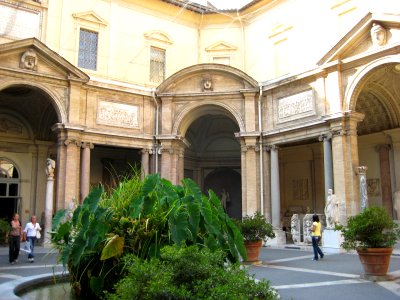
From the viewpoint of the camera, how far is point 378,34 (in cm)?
1738

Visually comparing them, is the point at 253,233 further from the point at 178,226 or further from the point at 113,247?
the point at 113,247

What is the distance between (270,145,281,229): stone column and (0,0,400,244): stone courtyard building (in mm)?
65

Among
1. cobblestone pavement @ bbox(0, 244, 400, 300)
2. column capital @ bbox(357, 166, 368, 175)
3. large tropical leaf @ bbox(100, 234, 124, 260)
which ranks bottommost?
cobblestone pavement @ bbox(0, 244, 400, 300)

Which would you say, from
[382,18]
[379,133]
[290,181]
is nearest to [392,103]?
[379,133]

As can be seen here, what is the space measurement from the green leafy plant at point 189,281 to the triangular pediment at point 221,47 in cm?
2311

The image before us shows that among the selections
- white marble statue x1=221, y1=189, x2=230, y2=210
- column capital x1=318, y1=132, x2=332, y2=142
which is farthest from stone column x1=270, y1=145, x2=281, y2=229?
white marble statue x1=221, y1=189, x2=230, y2=210

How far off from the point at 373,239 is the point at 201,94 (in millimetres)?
14557

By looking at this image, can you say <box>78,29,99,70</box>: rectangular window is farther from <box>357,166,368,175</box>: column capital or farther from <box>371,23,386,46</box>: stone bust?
<box>357,166,368,175</box>: column capital

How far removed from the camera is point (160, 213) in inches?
257

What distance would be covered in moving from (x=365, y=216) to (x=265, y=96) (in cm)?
1306

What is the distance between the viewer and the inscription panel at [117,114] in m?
21.8

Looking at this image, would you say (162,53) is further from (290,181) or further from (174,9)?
(290,181)

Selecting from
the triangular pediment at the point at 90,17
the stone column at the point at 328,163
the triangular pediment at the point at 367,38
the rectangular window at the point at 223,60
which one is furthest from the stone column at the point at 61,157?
the triangular pediment at the point at 367,38

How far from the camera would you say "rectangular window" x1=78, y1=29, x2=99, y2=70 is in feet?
75.3
